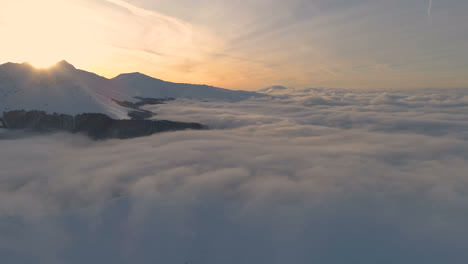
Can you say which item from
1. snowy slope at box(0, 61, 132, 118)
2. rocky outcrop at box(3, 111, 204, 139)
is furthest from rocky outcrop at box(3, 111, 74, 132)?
snowy slope at box(0, 61, 132, 118)

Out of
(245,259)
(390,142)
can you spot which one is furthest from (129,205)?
(390,142)

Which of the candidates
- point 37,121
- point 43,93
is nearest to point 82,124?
point 37,121

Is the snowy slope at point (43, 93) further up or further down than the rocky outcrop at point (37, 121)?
further up

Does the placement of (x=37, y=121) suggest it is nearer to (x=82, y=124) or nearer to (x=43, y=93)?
(x=43, y=93)

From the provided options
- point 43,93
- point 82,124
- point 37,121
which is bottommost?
point 82,124

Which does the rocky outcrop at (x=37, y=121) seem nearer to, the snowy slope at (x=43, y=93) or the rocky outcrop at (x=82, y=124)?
the rocky outcrop at (x=82, y=124)

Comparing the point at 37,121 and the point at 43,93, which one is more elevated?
the point at 43,93

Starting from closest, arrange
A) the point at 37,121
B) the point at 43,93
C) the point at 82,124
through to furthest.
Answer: the point at 37,121, the point at 82,124, the point at 43,93

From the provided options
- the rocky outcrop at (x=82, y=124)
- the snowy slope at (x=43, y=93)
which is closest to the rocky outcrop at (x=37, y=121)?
the rocky outcrop at (x=82, y=124)
